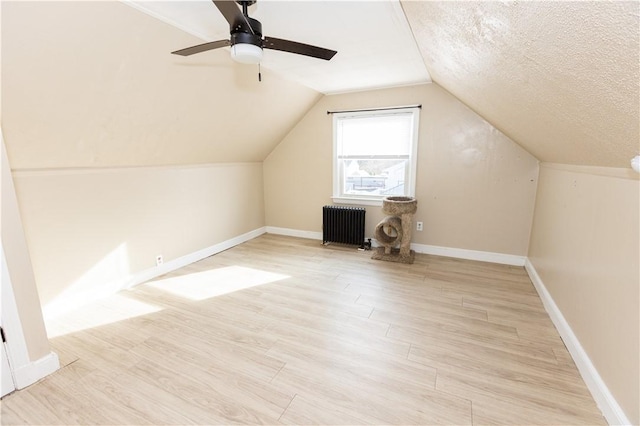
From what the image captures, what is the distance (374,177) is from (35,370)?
3.86m

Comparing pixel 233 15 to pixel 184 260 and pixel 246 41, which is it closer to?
pixel 246 41

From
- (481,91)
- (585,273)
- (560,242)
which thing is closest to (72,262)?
(481,91)

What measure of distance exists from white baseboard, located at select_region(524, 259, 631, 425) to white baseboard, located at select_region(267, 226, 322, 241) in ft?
9.87

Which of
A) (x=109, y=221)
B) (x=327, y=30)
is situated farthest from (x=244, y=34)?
(x=109, y=221)

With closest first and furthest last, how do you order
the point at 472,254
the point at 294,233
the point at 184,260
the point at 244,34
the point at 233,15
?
the point at 233,15 < the point at 244,34 < the point at 184,260 < the point at 472,254 < the point at 294,233

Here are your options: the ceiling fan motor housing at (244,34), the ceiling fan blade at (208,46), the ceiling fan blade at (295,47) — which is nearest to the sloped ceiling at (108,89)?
the ceiling fan blade at (208,46)

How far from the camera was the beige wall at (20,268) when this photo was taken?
1.52m

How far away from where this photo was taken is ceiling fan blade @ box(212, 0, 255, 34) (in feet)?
4.39

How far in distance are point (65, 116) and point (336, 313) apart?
8.25 ft

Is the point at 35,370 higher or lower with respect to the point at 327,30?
lower

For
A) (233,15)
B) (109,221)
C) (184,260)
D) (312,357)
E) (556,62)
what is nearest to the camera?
(556,62)

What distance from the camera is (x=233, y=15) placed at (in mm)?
1470

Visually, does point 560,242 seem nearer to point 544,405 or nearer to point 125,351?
point 544,405

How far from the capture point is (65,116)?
197cm
